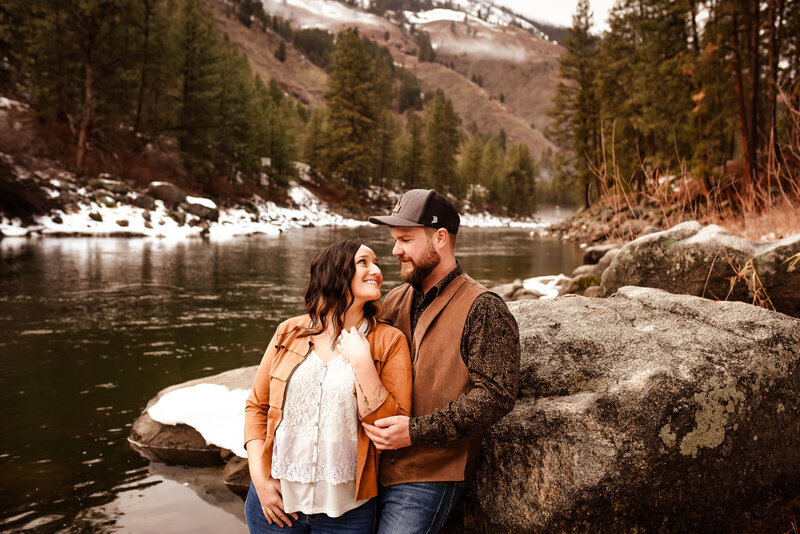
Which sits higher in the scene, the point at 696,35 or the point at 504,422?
the point at 696,35

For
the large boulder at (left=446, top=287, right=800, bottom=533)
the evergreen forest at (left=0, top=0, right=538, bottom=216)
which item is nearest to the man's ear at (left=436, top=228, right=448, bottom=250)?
the large boulder at (left=446, top=287, right=800, bottom=533)

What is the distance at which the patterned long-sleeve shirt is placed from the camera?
232 cm

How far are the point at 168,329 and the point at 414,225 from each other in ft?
27.6

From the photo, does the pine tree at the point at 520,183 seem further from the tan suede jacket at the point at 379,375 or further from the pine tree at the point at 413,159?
the tan suede jacket at the point at 379,375

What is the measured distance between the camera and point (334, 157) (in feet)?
190

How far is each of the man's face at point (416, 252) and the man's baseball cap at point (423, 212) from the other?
0.07m

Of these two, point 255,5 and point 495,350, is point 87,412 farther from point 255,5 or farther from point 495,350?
point 255,5

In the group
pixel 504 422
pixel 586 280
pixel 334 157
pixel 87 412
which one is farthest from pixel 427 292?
pixel 334 157

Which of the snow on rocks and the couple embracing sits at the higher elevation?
the snow on rocks

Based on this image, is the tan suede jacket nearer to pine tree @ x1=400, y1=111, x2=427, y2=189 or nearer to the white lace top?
the white lace top

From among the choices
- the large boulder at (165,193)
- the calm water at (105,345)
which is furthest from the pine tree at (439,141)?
the calm water at (105,345)

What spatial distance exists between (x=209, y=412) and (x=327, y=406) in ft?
10.7

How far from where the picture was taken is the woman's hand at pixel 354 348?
2389 millimetres

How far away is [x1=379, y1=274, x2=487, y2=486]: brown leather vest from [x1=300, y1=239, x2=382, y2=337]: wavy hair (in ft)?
1.04
